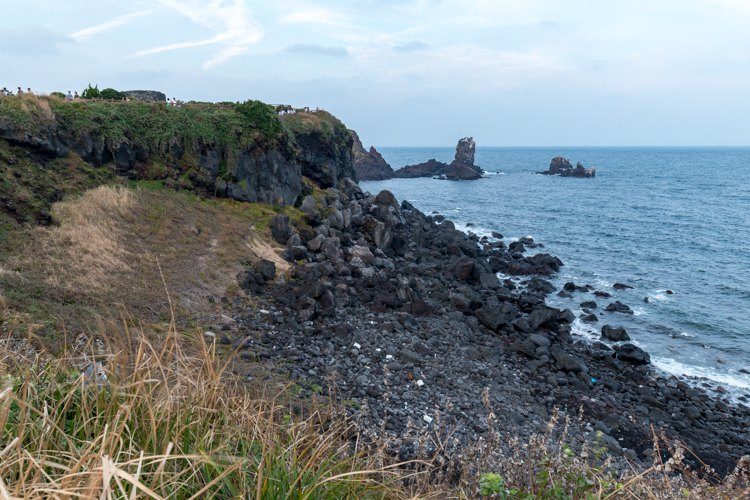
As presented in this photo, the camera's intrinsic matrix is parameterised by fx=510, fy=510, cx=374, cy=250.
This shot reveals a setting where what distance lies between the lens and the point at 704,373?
21578 mm

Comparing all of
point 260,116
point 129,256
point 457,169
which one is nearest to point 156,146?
point 260,116

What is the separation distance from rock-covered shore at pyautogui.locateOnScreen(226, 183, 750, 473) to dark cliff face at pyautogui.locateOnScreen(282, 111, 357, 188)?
32.1 ft

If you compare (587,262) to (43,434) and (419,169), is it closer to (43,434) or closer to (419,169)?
(43,434)

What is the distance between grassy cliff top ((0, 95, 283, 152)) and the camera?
23312mm

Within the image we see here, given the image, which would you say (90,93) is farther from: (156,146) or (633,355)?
(633,355)

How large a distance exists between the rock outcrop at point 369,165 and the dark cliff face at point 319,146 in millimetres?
63132

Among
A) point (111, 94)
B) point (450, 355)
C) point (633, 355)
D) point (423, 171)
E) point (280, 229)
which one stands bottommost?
point (633, 355)

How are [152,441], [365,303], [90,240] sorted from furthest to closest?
[365,303] → [90,240] → [152,441]

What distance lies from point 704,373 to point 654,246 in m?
25.0

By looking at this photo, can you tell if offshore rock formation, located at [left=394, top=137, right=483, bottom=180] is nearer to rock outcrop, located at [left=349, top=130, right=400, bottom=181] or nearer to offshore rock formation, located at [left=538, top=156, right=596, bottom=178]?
rock outcrop, located at [left=349, top=130, right=400, bottom=181]

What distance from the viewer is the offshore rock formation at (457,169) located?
364 feet

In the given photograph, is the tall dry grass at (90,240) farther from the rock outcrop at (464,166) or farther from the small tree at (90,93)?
the rock outcrop at (464,166)

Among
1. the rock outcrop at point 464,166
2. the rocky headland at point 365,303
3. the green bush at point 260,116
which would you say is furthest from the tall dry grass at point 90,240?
the rock outcrop at point 464,166

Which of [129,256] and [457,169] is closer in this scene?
[129,256]
